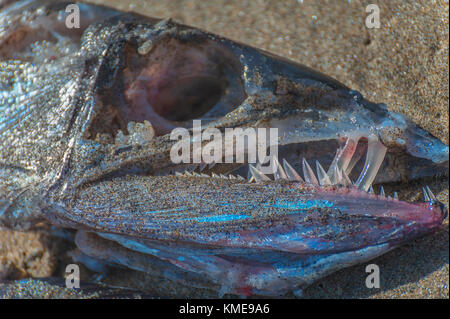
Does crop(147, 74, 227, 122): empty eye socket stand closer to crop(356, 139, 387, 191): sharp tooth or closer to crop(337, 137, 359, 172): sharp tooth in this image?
crop(337, 137, 359, 172): sharp tooth

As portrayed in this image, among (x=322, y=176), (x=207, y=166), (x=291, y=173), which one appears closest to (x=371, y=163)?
(x=322, y=176)

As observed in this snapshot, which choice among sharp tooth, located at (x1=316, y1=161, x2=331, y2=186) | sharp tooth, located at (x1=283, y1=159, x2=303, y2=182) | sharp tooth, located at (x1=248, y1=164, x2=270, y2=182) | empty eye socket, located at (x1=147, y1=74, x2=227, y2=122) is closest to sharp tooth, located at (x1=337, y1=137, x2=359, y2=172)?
sharp tooth, located at (x1=316, y1=161, x2=331, y2=186)

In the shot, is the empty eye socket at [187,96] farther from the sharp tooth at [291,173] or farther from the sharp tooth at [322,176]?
the sharp tooth at [322,176]

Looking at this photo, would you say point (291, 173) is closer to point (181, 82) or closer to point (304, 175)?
point (304, 175)

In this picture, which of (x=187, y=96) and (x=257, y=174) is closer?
(x=257, y=174)

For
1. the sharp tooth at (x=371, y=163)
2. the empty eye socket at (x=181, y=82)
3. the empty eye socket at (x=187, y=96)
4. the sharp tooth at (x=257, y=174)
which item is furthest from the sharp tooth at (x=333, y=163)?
the empty eye socket at (x=187, y=96)

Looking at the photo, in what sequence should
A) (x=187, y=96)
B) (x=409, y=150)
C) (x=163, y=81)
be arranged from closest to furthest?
(x=409, y=150), (x=163, y=81), (x=187, y=96)

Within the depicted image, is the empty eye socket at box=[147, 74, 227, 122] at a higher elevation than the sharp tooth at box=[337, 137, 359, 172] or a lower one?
higher

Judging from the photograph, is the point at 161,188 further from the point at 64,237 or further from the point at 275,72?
the point at 64,237
